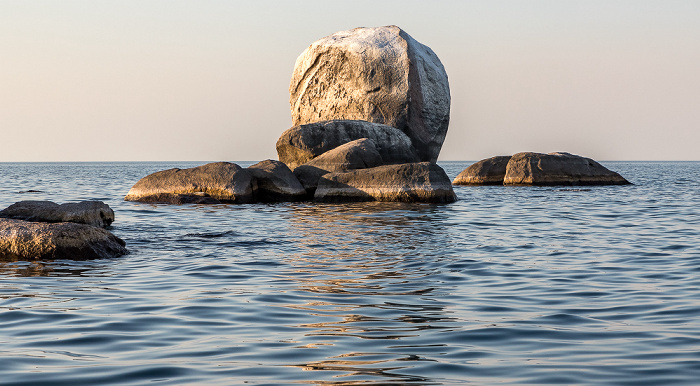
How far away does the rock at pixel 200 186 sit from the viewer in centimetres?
1942

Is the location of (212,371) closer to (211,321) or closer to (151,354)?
(151,354)

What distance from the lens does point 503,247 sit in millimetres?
10523

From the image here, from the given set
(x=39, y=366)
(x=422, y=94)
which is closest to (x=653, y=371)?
(x=39, y=366)

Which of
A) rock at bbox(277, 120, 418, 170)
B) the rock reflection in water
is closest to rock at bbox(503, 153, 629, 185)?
rock at bbox(277, 120, 418, 170)

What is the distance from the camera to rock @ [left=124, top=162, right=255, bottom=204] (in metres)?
19.4

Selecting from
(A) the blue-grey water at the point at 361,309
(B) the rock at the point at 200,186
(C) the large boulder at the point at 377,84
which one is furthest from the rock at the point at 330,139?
(A) the blue-grey water at the point at 361,309

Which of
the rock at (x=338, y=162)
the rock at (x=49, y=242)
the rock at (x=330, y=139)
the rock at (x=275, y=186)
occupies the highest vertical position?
the rock at (x=330, y=139)

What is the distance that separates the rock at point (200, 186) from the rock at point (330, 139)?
3.99m

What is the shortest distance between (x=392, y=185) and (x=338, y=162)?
274cm

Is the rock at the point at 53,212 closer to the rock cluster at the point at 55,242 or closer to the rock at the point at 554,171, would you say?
the rock cluster at the point at 55,242

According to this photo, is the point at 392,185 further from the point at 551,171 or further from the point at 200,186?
the point at 551,171

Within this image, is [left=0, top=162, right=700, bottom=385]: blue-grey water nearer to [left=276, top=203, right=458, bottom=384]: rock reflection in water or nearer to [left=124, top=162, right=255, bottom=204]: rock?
[left=276, top=203, right=458, bottom=384]: rock reflection in water

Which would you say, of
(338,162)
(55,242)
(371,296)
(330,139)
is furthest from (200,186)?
(371,296)

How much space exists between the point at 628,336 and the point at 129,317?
387cm
